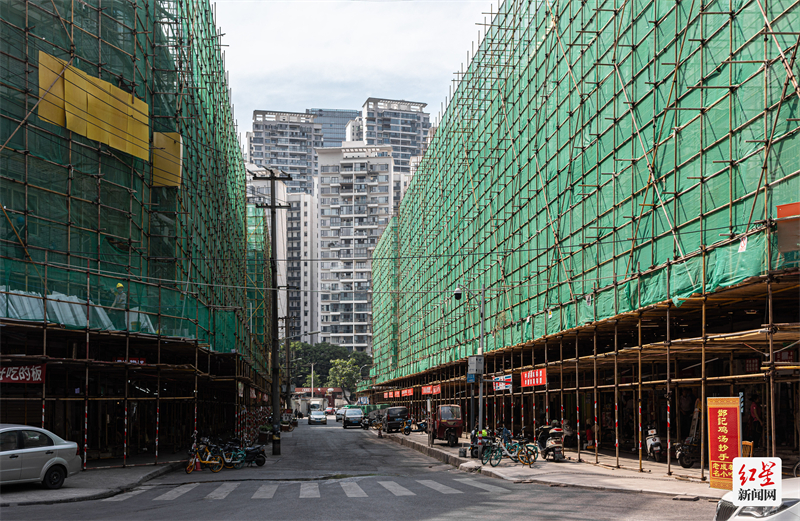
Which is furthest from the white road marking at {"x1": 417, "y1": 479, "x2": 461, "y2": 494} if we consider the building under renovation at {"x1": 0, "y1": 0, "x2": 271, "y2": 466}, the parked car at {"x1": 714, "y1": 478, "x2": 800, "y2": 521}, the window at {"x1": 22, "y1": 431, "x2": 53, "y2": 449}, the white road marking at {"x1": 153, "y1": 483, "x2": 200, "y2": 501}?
the parked car at {"x1": 714, "y1": 478, "x2": 800, "y2": 521}

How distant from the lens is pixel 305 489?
1806 centimetres

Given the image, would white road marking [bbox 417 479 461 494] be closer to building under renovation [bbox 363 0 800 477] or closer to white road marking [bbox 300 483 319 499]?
white road marking [bbox 300 483 319 499]

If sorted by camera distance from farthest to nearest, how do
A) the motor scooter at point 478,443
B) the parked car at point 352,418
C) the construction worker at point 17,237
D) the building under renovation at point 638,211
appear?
the parked car at point 352,418 < the motor scooter at point 478,443 < the construction worker at point 17,237 < the building under renovation at point 638,211

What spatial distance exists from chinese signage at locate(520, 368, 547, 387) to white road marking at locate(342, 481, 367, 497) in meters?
9.88

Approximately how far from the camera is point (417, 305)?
65938mm

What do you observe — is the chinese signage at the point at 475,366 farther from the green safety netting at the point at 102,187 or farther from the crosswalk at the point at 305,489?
the green safety netting at the point at 102,187

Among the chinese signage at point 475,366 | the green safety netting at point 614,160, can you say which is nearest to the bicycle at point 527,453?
the chinese signage at point 475,366

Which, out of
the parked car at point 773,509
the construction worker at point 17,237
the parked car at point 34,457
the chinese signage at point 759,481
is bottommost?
the parked car at point 34,457

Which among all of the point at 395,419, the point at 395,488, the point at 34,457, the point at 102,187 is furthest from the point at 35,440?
the point at 395,419

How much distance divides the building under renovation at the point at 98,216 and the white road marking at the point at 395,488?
24.4 feet

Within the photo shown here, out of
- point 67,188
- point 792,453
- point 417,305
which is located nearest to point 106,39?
point 67,188

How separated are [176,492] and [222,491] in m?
1.04

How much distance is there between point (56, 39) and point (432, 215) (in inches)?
1519

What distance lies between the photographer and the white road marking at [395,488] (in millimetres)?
16656
